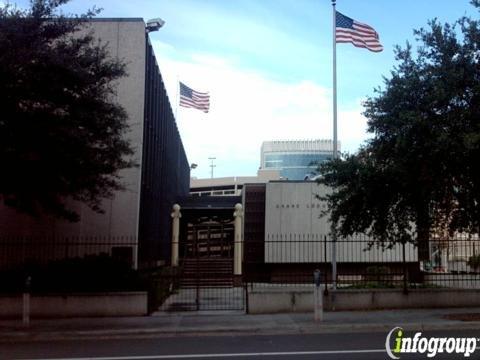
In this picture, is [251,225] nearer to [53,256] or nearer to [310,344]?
[53,256]

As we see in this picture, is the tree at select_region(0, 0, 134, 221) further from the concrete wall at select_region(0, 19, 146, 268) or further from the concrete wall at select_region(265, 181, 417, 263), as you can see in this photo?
the concrete wall at select_region(265, 181, 417, 263)

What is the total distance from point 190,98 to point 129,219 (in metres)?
15.6

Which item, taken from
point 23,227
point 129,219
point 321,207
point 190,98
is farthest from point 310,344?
point 190,98

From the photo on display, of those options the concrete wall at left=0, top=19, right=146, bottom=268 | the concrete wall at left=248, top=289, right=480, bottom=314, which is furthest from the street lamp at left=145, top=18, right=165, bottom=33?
the concrete wall at left=248, top=289, right=480, bottom=314

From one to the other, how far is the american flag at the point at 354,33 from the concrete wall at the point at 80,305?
12710 millimetres

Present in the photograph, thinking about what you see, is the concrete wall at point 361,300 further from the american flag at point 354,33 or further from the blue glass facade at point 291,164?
the blue glass facade at point 291,164

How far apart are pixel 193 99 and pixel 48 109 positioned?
75.6 ft

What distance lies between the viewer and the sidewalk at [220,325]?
46.9ft

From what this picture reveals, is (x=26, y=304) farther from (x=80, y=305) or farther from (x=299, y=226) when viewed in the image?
(x=299, y=226)

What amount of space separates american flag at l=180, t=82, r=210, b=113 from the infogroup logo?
26275 mm

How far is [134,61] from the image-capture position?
24031mm

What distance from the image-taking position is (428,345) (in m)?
11.5

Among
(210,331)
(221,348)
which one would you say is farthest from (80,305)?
(221,348)

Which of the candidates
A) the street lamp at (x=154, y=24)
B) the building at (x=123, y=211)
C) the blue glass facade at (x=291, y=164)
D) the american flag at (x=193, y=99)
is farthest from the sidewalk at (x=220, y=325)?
the blue glass facade at (x=291, y=164)
